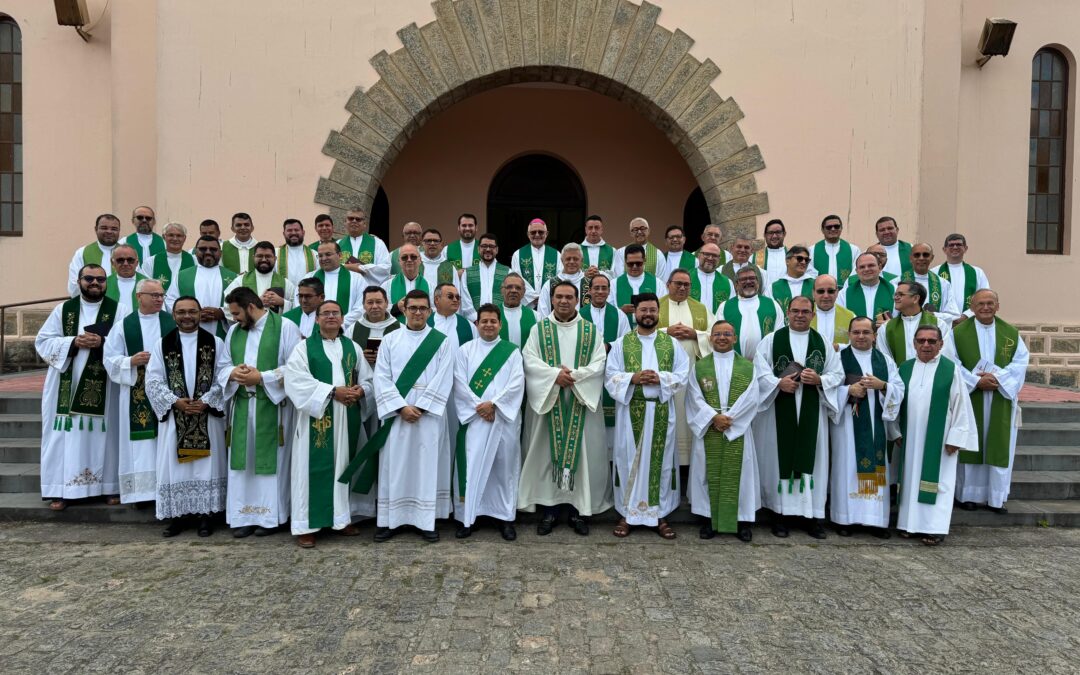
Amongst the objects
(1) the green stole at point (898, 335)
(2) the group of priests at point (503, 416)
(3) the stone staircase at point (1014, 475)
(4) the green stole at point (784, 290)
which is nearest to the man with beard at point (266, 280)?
(2) the group of priests at point (503, 416)

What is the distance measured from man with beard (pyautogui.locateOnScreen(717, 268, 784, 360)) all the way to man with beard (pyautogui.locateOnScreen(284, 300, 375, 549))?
2.98 metres

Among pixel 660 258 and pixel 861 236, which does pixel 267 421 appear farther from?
pixel 861 236

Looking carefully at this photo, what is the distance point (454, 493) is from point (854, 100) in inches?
254

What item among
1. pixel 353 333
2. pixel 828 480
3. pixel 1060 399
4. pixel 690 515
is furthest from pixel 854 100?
pixel 353 333

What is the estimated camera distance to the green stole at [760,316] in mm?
5758

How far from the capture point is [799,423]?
195 inches

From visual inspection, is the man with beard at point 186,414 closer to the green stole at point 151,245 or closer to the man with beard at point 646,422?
the green stole at point 151,245

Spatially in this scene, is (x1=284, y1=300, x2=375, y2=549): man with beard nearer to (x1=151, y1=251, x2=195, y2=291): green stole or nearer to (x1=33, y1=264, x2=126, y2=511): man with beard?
(x1=33, y1=264, x2=126, y2=511): man with beard

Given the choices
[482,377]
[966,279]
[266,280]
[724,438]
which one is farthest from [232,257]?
[966,279]

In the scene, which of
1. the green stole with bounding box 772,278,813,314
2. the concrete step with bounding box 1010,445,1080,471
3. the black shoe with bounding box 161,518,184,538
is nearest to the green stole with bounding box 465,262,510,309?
the green stole with bounding box 772,278,813,314

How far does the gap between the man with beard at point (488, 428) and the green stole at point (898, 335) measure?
9.52ft

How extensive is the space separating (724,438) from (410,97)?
517 cm

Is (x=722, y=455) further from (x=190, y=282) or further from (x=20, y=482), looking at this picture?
(x=20, y=482)

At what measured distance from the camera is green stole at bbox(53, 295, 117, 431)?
5.13m
